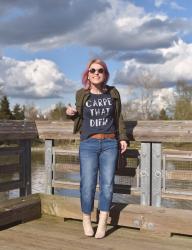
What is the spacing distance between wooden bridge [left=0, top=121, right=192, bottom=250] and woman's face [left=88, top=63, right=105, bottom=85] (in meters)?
0.62

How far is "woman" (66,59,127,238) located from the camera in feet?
14.1

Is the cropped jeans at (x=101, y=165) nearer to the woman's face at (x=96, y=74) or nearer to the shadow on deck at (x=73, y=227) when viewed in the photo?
the shadow on deck at (x=73, y=227)

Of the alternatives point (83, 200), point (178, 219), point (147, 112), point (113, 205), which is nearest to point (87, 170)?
point (83, 200)

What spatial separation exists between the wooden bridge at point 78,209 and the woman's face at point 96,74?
62 centimetres

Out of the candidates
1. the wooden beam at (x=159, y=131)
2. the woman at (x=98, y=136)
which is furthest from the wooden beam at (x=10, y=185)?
the woman at (x=98, y=136)

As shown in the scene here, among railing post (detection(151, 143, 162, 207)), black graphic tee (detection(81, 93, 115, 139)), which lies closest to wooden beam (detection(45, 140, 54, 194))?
black graphic tee (detection(81, 93, 115, 139))

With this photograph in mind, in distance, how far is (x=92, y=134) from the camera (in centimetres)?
Result: 431

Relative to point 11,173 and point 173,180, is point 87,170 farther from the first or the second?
point 11,173

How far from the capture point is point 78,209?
16.1ft

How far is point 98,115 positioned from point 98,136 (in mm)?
190

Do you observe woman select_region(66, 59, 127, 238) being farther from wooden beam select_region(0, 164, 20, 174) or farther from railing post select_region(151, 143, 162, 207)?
wooden beam select_region(0, 164, 20, 174)

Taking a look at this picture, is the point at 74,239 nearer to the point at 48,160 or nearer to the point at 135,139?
the point at 135,139

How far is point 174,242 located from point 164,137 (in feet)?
3.14

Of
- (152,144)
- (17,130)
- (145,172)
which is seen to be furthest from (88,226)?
(17,130)
